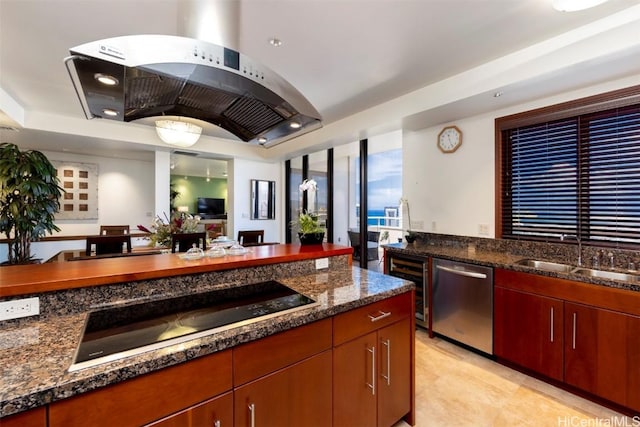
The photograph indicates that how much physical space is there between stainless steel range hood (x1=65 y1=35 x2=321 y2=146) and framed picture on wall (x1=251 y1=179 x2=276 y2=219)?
13.1ft

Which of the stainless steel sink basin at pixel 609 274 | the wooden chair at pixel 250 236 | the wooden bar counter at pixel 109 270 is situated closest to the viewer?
the wooden bar counter at pixel 109 270

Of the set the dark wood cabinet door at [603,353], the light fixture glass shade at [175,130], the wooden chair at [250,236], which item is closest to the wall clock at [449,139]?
the dark wood cabinet door at [603,353]

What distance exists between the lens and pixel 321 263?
81.2 inches

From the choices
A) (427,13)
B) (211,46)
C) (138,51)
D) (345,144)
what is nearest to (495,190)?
(427,13)

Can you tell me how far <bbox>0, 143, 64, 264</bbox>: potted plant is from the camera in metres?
3.18

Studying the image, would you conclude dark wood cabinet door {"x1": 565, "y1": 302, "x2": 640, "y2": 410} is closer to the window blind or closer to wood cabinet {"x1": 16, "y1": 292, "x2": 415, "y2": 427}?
the window blind

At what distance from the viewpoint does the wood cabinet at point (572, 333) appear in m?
1.83

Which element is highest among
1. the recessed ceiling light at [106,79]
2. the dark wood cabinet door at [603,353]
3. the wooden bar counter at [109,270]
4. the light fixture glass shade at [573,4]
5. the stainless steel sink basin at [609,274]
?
the light fixture glass shade at [573,4]

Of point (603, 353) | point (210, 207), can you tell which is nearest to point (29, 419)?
point (603, 353)

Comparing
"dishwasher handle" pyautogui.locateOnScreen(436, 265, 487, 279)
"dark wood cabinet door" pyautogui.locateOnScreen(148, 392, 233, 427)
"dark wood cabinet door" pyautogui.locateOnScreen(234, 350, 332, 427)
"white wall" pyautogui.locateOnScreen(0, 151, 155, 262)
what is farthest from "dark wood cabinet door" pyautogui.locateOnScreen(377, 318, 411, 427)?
"white wall" pyautogui.locateOnScreen(0, 151, 155, 262)

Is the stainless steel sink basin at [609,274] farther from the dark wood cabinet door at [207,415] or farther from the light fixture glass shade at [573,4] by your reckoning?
the dark wood cabinet door at [207,415]

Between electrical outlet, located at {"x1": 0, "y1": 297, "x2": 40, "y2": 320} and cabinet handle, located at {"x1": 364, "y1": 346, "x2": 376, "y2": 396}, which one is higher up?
electrical outlet, located at {"x1": 0, "y1": 297, "x2": 40, "y2": 320}

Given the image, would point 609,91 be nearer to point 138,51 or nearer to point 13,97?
point 138,51
